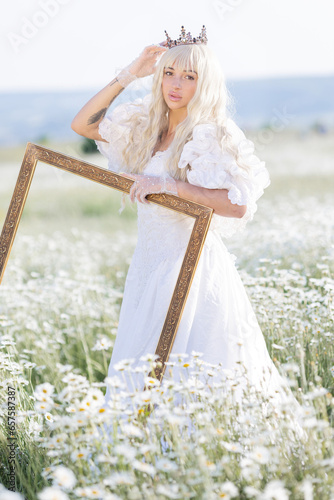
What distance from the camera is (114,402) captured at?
239 cm

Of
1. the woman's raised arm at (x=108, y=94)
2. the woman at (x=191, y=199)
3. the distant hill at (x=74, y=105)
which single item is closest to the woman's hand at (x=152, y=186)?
the woman at (x=191, y=199)

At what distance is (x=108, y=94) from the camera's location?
3.57 meters

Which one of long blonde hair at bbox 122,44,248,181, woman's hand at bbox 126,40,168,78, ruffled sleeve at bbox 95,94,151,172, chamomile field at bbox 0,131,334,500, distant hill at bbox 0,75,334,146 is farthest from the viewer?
distant hill at bbox 0,75,334,146

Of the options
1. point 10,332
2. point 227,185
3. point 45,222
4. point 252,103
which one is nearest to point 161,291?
point 227,185

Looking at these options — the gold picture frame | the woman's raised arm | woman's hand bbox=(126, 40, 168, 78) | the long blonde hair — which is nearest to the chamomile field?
the gold picture frame

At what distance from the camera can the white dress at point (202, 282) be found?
312 cm

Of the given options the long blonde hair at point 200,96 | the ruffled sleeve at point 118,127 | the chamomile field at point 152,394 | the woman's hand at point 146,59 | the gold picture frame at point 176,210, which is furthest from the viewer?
the ruffled sleeve at point 118,127

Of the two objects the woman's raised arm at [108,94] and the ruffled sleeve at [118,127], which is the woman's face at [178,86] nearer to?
the woman's raised arm at [108,94]

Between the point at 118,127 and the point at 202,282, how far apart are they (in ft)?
3.76

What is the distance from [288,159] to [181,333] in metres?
17.8

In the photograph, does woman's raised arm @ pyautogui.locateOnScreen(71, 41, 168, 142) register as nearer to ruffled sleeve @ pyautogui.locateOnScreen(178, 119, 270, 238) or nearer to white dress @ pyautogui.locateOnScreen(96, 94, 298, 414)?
white dress @ pyautogui.locateOnScreen(96, 94, 298, 414)

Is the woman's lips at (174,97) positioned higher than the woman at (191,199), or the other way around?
the woman's lips at (174,97)

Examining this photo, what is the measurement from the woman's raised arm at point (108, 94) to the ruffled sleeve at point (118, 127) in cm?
7

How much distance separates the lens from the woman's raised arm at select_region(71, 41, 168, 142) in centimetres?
349
